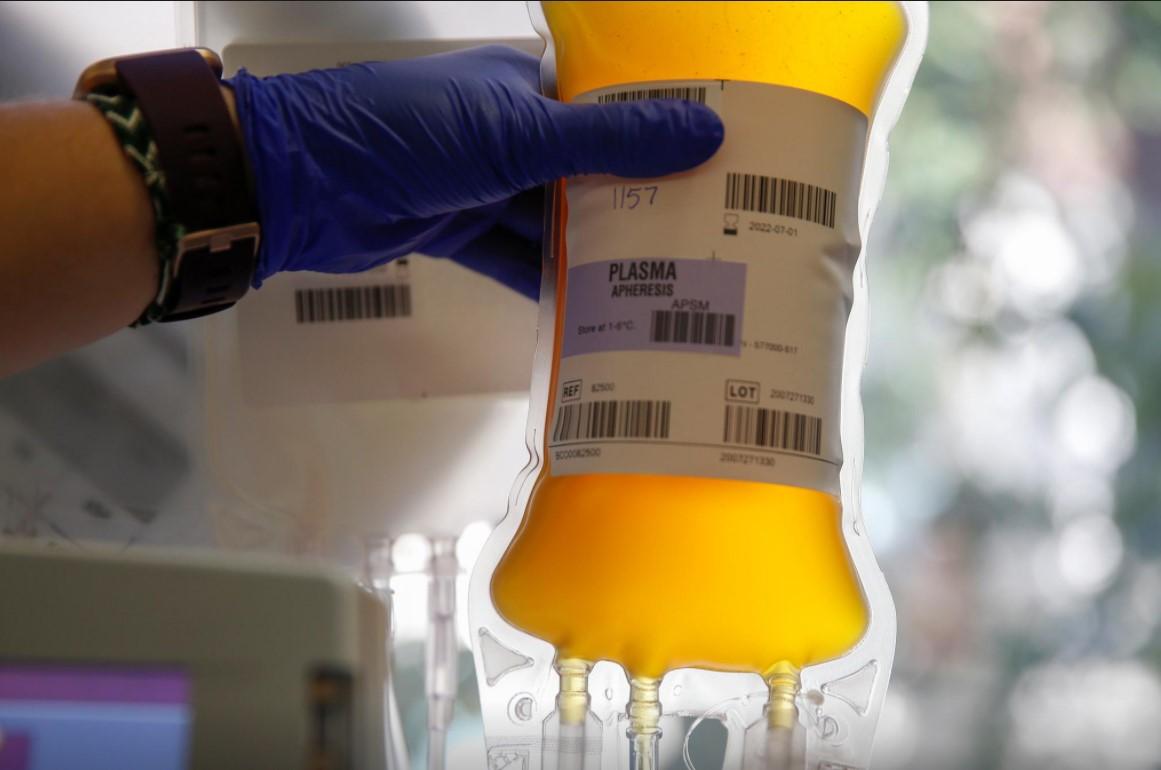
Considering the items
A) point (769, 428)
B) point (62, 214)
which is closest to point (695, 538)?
point (769, 428)

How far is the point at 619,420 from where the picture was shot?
705 mm

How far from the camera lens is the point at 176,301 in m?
0.81

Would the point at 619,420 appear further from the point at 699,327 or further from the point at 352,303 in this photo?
the point at 352,303

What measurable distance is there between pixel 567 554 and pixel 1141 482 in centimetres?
69

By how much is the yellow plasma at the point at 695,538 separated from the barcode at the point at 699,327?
0.30ft

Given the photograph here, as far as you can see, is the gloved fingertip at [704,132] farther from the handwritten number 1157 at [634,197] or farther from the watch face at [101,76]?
the watch face at [101,76]

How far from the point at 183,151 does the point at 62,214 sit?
0.31ft

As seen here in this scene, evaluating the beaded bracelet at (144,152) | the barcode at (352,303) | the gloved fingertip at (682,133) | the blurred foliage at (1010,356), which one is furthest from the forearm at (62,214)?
the blurred foliage at (1010,356)

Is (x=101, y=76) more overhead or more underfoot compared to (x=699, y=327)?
more overhead

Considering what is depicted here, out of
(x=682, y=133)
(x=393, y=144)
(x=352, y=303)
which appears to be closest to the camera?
(x=682, y=133)

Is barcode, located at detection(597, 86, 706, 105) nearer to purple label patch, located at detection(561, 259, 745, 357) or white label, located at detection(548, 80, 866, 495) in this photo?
white label, located at detection(548, 80, 866, 495)

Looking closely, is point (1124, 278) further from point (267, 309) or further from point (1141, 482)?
point (267, 309)

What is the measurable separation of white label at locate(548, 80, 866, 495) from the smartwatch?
0.83 feet

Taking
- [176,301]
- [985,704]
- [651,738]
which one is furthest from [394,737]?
[985,704]
